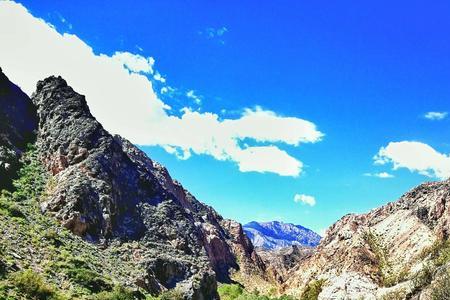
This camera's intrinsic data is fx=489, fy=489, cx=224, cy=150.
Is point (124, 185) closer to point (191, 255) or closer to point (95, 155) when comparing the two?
point (95, 155)

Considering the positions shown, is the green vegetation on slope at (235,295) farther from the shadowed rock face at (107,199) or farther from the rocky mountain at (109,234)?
the shadowed rock face at (107,199)

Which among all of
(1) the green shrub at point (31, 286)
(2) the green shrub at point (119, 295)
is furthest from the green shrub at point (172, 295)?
(1) the green shrub at point (31, 286)

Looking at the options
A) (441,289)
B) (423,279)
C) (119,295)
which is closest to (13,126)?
(119,295)

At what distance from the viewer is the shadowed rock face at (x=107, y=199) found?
67.6 m

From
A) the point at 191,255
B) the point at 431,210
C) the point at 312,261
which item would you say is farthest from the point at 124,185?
the point at 431,210

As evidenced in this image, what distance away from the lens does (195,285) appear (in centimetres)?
6906

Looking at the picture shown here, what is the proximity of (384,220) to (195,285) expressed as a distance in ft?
227

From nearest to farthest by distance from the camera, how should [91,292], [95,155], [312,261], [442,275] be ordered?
[91,292] → [442,275] → [95,155] → [312,261]

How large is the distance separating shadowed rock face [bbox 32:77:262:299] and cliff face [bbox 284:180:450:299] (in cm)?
3157

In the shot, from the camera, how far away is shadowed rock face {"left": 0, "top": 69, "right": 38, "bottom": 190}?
69.6 m

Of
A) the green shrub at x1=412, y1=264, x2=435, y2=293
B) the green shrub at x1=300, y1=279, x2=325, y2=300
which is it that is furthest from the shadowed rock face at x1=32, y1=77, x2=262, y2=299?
the green shrub at x1=412, y1=264, x2=435, y2=293

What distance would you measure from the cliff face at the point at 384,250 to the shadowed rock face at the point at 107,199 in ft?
104

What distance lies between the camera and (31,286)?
143 feet

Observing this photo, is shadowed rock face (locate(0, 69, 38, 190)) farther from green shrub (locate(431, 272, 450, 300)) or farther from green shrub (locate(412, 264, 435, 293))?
green shrub (locate(412, 264, 435, 293))
